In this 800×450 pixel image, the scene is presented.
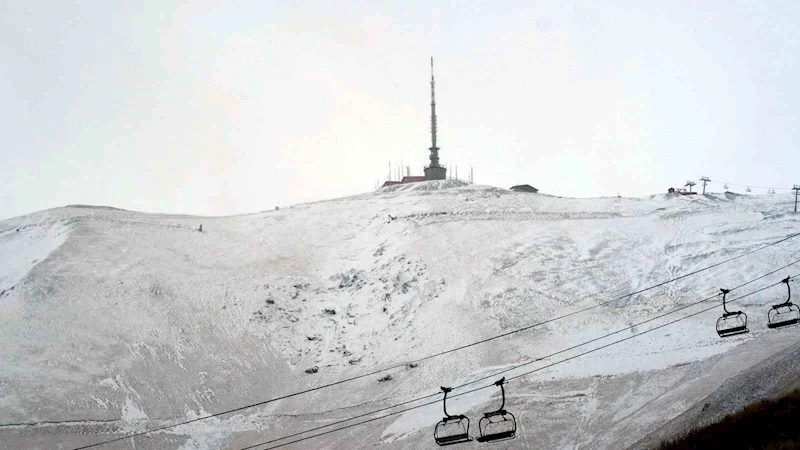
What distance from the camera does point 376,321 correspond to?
195 ft

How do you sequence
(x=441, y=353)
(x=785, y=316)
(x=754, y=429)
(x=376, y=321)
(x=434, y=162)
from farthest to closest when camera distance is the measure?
(x=434, y=162) → (x=376, y=321) → (x=441, y=353) → (x=785, y=316) → (x=754, y=429)

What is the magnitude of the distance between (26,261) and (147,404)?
24.8 metres

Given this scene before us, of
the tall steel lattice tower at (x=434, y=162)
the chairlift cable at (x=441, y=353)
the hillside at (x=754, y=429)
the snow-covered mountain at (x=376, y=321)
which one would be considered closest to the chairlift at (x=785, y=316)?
the snow-covered mountain at (x=376, y=321)

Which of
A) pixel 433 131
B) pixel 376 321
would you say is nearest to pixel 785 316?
pixel 376 321

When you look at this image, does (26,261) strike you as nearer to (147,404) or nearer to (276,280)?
(276,280)

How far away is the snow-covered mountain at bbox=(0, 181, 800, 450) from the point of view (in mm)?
43438

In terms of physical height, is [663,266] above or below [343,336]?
above

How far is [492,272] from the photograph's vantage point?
6347cm

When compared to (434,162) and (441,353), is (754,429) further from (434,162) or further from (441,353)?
(434,162)

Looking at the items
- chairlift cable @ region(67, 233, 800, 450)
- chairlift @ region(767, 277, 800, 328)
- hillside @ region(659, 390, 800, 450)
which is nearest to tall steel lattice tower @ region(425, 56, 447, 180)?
chairlift cable @ region(67, 233, 800, 450)

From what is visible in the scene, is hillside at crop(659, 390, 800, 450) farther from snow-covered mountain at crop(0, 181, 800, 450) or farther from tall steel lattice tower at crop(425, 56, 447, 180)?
tall steel lattice tower at crop(425, 56, 447, 180)

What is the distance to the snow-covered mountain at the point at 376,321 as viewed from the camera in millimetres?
43438

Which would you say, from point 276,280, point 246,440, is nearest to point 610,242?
point 276,280

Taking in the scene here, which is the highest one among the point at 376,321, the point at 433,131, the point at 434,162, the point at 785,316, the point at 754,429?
the point at 433,131
